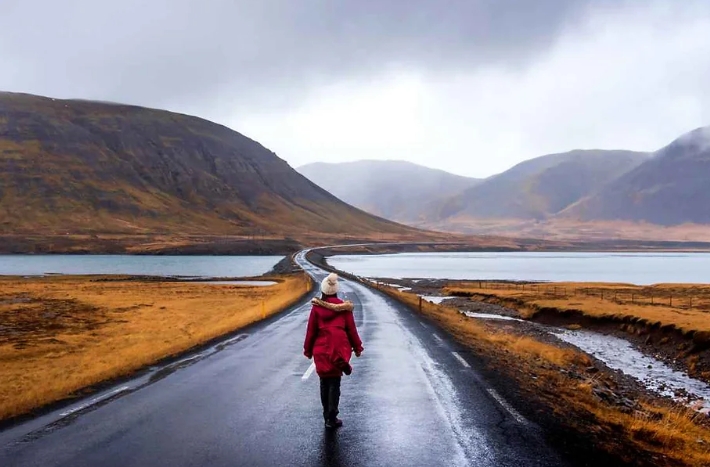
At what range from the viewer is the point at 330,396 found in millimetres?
9586

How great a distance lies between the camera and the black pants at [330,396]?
9.57 metres

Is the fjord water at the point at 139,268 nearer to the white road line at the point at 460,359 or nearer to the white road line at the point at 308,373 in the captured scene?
the white road line at the point at 460,359

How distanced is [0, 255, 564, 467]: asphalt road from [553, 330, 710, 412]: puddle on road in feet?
30.7

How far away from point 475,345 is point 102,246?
583 ft

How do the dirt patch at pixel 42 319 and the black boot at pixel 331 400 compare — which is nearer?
the black boot at pixel 331 400

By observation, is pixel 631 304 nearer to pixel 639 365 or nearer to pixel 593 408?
pixel 639 365

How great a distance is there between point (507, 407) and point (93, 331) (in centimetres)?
2460

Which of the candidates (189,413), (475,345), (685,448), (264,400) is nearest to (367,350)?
(475,345)

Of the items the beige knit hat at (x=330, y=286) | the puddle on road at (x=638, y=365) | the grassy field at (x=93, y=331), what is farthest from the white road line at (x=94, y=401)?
the puddle on road at (x=638, y=365)

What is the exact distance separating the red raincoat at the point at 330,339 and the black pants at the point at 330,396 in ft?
0.52

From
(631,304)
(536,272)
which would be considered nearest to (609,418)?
(631,304)

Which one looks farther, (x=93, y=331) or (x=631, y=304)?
(x=631, y=304)

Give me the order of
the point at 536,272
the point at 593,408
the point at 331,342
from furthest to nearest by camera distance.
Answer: the point at 536,272, the point at 593,408, the point at 331,342

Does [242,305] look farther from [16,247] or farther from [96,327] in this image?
[16,247]
